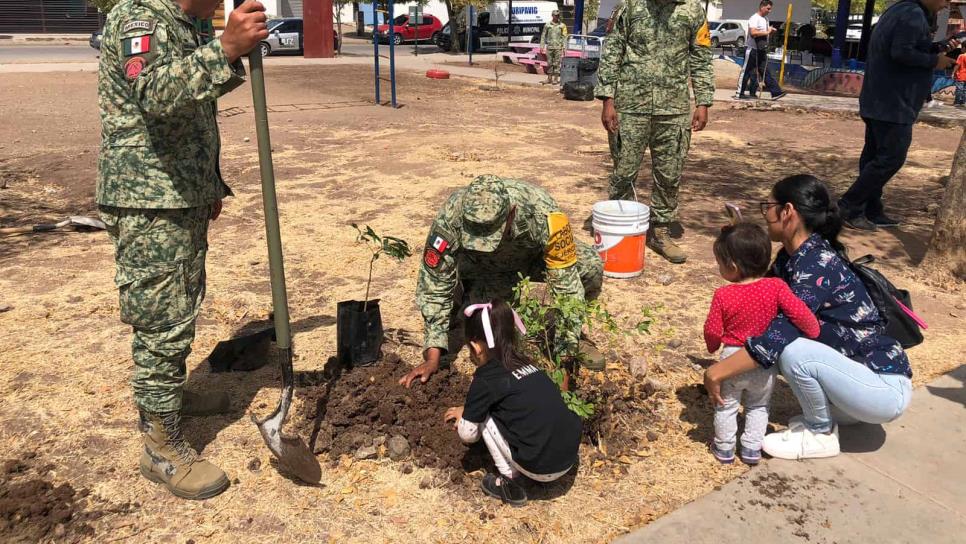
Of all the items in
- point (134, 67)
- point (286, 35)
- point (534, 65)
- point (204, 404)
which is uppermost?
point (286, 35)

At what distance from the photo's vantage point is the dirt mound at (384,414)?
3383mm

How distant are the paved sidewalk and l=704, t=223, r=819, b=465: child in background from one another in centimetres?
19

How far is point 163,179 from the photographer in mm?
2859

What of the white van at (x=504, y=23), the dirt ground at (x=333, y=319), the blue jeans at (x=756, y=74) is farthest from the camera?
the white van at (x=504, y=23)

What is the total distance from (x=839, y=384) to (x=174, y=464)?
2766mm

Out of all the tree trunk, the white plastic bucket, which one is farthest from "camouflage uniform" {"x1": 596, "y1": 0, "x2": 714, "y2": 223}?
the tree trunk

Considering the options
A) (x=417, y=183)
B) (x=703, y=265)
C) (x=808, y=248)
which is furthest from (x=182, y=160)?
(x=417, y=183)

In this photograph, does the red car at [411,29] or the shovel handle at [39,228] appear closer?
the shovel handle at [39,228]

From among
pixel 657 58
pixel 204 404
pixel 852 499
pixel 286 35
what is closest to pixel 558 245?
pixel 852 499

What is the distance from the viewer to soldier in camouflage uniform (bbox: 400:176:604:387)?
3.38 m

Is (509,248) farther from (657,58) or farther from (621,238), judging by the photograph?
(657,58)

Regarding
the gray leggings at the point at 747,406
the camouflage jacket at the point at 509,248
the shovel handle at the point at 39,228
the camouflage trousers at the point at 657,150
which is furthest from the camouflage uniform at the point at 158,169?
the shovel handle at the point at 39,228

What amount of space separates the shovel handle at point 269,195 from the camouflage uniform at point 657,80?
3.46m

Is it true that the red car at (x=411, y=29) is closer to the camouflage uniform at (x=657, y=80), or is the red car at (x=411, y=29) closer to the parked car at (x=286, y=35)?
the parked car at (x=286, y=35)
